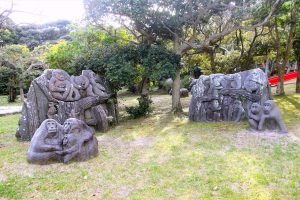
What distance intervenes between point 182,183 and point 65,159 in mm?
2746

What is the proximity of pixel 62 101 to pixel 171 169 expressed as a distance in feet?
15.2

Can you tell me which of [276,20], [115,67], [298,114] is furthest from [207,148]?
[276,20]

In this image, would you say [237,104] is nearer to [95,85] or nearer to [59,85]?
[95,85]

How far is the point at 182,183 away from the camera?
5008 millimetres

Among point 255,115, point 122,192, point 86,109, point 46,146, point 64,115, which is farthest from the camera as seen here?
point 86,109

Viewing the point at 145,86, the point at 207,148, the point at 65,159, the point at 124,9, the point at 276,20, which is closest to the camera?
the point at 65,159

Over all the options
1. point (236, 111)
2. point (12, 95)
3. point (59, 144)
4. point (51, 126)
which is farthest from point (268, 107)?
point (12, 95)

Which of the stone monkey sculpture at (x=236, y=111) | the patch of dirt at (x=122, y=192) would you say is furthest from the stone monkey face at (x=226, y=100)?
the patch of dirt at (x=122, y=192)

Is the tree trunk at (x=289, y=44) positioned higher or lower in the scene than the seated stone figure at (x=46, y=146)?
higher

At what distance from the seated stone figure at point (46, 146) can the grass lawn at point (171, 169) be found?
0.67 feet

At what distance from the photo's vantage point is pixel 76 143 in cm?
622

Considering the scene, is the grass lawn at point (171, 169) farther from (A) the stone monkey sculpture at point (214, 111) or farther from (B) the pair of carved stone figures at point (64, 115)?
(A) the stone monkey sculpture at point (214, 111)

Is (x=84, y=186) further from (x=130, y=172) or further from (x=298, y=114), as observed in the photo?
(x=298, y=114)

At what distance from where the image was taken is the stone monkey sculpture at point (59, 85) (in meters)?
8.52
